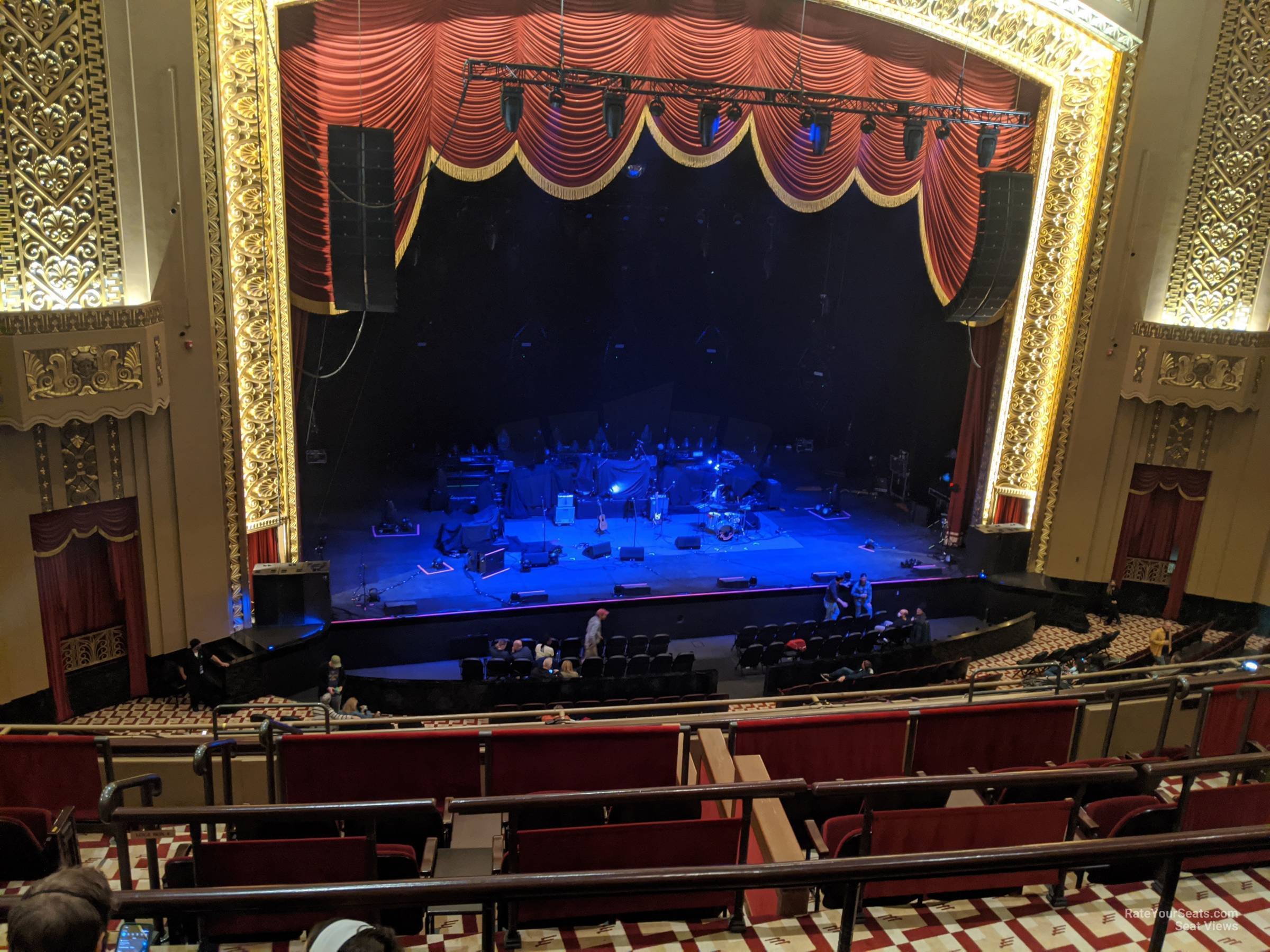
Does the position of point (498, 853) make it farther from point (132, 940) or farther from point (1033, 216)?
point (1033, 216)

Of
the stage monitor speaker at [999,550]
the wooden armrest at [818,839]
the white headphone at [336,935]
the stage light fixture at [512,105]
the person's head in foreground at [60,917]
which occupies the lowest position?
the stage monitor speaker at [999,550]

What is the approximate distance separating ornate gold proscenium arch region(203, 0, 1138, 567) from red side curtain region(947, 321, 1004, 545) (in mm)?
453

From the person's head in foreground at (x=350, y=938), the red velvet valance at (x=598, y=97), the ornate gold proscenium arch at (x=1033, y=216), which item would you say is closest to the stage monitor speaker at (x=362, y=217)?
the red velvet valance at (x=598, y=97)

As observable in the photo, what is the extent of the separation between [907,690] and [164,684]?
761 cm

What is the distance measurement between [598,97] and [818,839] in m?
9.88

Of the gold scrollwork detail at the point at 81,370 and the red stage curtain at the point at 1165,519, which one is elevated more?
the gold scrollwork detail at the point at 81,370

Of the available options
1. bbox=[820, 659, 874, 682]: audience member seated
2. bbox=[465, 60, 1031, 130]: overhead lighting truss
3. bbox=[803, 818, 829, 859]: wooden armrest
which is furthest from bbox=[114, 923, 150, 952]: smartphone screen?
bbox=[465, 60, 1031, 130]: overhead lighting truss

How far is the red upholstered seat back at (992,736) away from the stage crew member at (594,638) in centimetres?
596

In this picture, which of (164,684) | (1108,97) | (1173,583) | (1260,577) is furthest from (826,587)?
(164,684)

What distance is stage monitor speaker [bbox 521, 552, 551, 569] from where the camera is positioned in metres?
13.3

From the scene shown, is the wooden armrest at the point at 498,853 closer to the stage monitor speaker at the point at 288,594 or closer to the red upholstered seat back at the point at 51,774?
the red upholstered seat back at the point at 51,774

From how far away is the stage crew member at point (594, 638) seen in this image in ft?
36.6

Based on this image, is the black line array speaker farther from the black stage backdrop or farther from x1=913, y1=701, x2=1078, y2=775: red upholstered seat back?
x1=913, y1=701, x2=1078, y2=775: red upholstered seat back

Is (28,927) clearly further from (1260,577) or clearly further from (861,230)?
(861,230)
